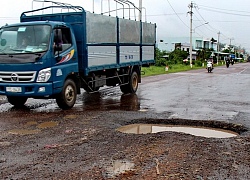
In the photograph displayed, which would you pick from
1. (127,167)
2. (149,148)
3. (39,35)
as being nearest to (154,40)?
(39,35)

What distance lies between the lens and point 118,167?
5.02 m

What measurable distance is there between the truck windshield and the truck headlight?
542 mm

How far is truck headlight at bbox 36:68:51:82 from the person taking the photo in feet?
30.5

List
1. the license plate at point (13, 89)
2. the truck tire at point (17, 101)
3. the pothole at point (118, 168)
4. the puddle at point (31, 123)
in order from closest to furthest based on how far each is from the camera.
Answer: the pothole at point (118, 168), the puddle at point (31, 123), the license plate at point (13, 89), the truck tire at point (17, 101)

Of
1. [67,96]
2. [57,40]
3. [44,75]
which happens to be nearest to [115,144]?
[44,75]

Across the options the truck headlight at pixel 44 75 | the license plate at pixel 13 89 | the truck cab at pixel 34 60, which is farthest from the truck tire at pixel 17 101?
the truck headlight at pixel 44 75

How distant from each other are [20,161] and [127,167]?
1618 millimetres

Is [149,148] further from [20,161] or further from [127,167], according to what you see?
[20,161]

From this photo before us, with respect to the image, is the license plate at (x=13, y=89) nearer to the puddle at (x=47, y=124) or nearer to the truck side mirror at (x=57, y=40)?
the truck side mirror at (x=57, y=40)

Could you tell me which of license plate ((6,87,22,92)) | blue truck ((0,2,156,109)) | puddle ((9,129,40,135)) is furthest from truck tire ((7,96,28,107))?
puddle ((9,129,40,135))

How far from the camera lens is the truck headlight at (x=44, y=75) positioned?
30.5 ft

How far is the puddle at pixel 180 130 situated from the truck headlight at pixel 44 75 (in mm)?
2687

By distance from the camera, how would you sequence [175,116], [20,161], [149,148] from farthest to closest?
[175,116], [149,148], [20,161]

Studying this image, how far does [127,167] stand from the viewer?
500 cm
